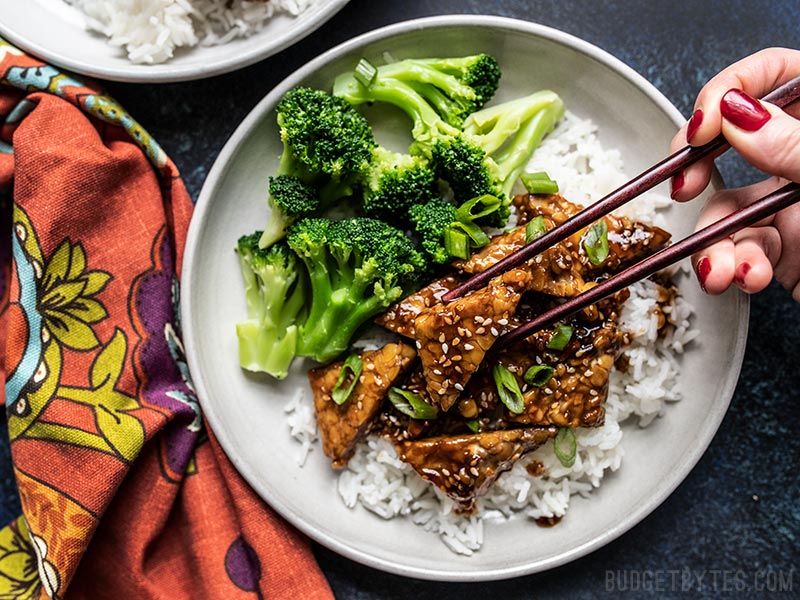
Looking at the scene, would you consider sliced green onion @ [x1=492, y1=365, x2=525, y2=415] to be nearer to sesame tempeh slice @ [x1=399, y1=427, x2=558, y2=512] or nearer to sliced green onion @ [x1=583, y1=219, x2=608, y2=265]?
sesame tempeh slice @ [x1=399, y1=427, x2=558, y2=512]

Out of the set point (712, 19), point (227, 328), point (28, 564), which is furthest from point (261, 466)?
point (712, 19)

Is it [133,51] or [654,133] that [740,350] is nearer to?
[654,133]

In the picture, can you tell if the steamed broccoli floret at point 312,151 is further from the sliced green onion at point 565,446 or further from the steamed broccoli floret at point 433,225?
the sliced green onion at point 565,446

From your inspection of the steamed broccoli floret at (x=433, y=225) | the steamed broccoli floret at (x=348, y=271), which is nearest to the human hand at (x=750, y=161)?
the steamed broccoli floret at (x=433, y=225)

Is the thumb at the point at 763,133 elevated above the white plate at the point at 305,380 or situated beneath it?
elevated above

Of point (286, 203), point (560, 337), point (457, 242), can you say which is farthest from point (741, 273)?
point (286, 203)
